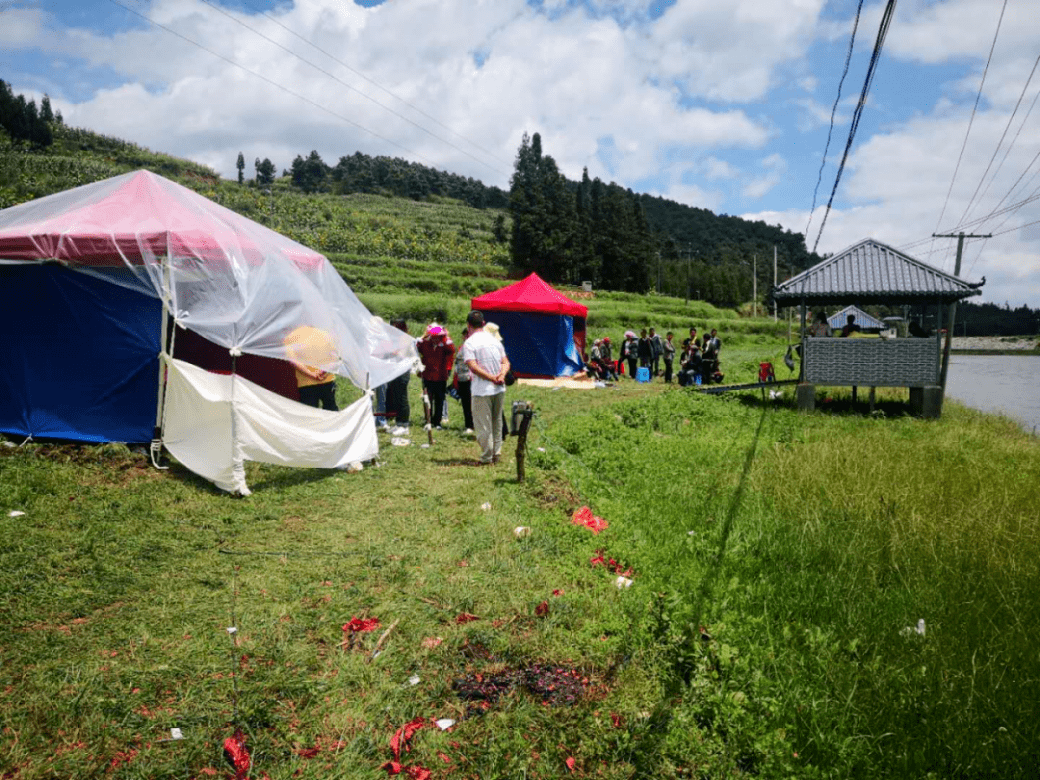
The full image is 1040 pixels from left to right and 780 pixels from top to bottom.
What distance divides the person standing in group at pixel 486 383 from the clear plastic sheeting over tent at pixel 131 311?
57.7 inches

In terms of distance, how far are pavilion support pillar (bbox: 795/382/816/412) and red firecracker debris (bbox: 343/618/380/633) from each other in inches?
488

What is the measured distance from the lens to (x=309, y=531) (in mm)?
5723

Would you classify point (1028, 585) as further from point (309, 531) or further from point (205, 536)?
point (205, 536)

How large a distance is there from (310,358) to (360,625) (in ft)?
15.2

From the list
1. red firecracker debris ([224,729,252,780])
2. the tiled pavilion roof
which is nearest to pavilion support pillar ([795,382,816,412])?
the tiled pavilion roof

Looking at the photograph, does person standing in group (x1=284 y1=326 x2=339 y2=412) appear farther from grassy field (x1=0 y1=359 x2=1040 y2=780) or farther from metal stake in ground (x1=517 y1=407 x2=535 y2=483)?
metal stake in ground (x1=517 y1=407 x2=535 y2=483)

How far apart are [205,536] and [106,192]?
5.45 meters

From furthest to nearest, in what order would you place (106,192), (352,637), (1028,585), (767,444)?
(767,444), (106,192), (1028,585), (352,637)

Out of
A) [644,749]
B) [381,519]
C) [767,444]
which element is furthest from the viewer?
[767,444]

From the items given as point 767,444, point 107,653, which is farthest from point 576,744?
point 767,444

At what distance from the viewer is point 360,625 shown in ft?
13.2

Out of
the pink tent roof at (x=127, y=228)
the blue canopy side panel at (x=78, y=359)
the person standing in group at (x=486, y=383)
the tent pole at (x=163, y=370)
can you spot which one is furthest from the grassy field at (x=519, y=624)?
the pink tent roof at (x=127, y=228)

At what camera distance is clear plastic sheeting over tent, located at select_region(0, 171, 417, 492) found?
24.0 feet

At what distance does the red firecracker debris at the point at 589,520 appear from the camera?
19.1 feet
